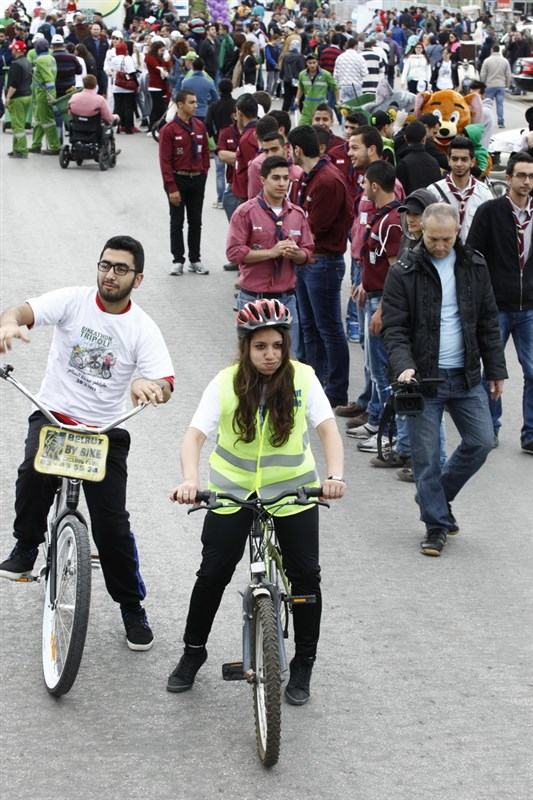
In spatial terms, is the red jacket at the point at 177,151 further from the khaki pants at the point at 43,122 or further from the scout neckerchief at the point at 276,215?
the khaki pants at the point at 43,122

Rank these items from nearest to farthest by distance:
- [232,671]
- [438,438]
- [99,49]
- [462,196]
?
[232,671], [438,438], [462,196], [99,49]

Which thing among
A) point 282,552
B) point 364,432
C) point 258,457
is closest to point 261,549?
point 282,552

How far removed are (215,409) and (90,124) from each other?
1616 cm

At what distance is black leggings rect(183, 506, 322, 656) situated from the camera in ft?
17.3

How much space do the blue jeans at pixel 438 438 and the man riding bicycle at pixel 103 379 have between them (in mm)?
2040

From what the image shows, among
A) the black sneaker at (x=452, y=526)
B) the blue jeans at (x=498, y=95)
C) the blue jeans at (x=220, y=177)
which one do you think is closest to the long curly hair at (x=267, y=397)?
the black sneaker at (x=452, y=526)

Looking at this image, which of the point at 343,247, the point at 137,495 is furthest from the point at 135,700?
the point at 343,247

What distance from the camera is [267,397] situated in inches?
207

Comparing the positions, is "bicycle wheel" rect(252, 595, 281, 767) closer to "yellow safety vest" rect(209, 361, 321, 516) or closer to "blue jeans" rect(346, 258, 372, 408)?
"yellow safety vest" rect(209, 361, 321, 516)

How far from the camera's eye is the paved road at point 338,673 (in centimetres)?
497

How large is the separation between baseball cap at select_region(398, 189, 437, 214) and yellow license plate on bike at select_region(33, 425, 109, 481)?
3505mm

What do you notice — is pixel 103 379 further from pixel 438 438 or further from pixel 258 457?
pixel 438 438

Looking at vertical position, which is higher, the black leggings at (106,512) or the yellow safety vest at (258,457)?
the yellow safety vest at (258,457)

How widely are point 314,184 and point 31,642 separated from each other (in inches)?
193
